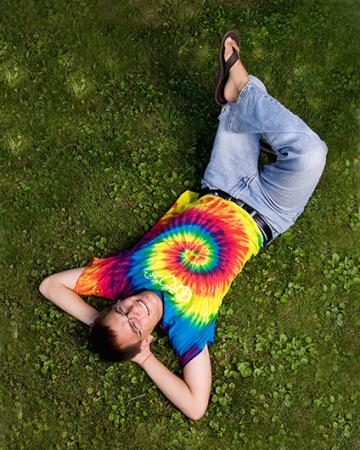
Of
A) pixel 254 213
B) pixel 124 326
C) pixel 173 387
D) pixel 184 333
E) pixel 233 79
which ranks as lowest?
pixel 173 387

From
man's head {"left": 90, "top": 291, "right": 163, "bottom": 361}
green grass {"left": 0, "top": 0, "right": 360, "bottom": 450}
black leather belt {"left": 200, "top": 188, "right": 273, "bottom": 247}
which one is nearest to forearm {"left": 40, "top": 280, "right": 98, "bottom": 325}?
green grass {"left": 0, "top": 0, "right": 360, "bottom": 450}

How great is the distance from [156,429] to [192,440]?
357mm

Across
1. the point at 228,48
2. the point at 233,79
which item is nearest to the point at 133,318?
the point at 233,79

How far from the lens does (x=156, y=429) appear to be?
6.35m

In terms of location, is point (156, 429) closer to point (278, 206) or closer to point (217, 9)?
point (278, 206)

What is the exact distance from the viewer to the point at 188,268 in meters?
5.93

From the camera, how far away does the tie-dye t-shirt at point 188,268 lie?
5863 millimetres

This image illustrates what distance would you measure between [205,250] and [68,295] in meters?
1.37

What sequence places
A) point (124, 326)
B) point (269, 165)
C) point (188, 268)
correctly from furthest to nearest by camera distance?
point (269, 165) → point (188, 268) → point (124, 326)

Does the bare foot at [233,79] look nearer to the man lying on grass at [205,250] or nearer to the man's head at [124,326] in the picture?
the man lying on grass at [205,250]

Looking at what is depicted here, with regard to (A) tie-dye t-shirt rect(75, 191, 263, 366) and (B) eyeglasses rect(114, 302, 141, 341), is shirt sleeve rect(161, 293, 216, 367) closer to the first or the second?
(A) tie-dye t-shirt rect(75, 191, 263, 366)

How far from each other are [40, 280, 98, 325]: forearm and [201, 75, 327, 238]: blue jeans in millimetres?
1655

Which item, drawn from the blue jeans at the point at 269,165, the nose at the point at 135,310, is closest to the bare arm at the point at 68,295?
the nose at the point at 135,310

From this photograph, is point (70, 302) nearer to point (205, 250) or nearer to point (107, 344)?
point (107, 344)
